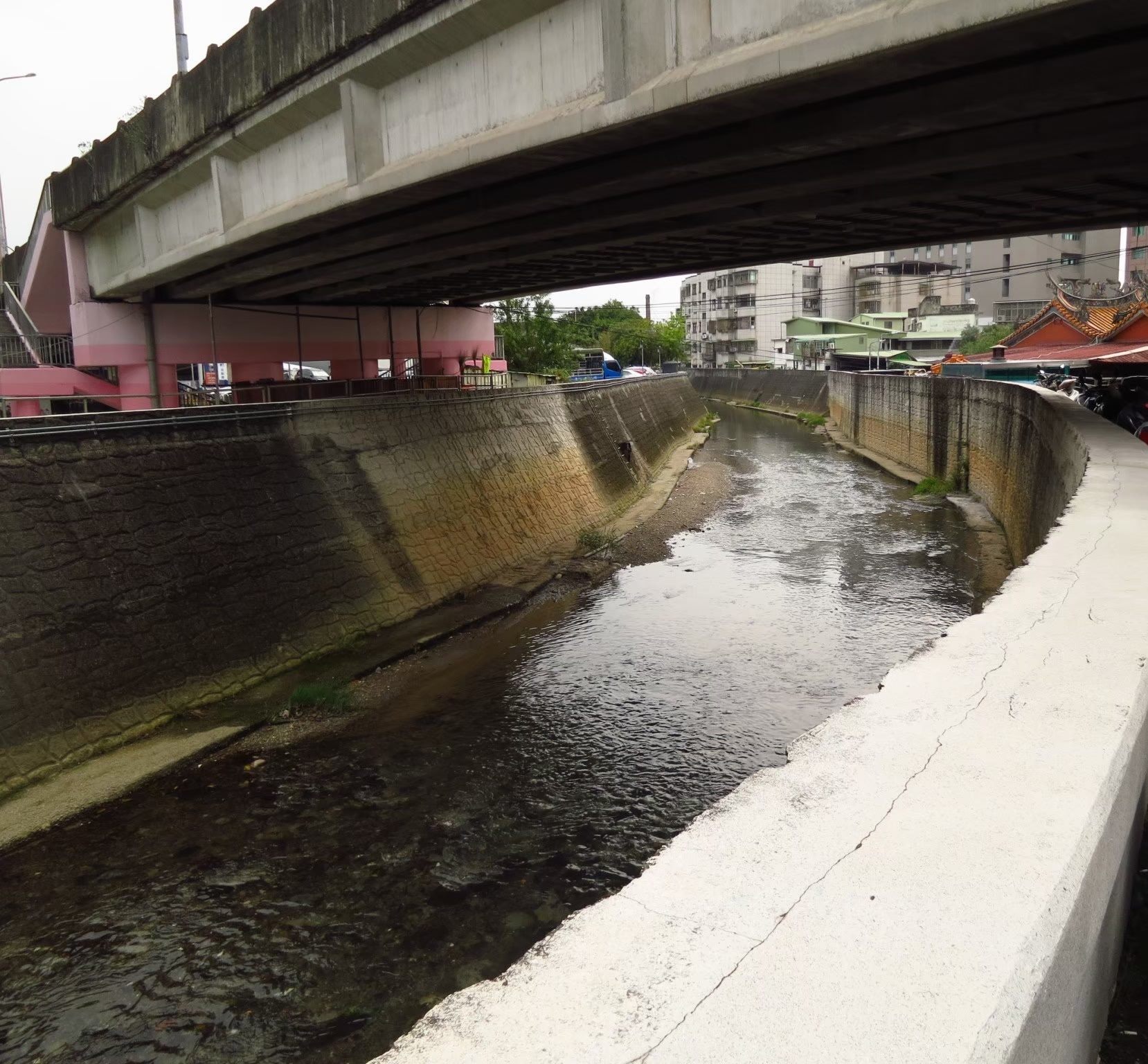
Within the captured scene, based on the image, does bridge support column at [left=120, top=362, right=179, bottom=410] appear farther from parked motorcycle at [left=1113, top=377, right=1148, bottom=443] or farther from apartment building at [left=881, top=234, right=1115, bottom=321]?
apartment building at [left=881, top=234, right=1115, bottom=321]

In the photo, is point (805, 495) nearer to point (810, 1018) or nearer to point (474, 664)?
point (474, 664)

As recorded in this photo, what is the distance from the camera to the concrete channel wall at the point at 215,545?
34.6 feet

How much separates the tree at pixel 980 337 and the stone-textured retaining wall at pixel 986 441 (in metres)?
16.2

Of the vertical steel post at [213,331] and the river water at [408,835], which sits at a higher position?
the vertical steel post at [213,331]

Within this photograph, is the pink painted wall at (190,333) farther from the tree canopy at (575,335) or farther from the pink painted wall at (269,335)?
the tree canopy at (575,335)

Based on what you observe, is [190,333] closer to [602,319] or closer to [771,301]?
[771,301]

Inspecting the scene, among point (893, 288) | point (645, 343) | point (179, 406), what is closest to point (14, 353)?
point (179, 406)

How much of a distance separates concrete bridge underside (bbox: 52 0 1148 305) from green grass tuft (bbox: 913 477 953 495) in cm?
1288

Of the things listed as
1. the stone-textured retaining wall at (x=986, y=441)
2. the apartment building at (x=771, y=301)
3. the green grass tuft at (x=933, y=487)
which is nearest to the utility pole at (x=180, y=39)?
the stone-textured retaining wall at (x=986, y=441)

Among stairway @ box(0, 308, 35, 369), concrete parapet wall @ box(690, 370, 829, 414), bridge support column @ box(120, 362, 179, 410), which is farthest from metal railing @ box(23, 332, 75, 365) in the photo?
concrete parapet wall @ box(690, 370, 829, 414)

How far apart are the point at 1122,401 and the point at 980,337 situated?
4155 centimetres

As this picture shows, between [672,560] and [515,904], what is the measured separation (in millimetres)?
12871

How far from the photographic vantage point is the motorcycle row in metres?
17.0

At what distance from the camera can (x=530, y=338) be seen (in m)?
44.1
